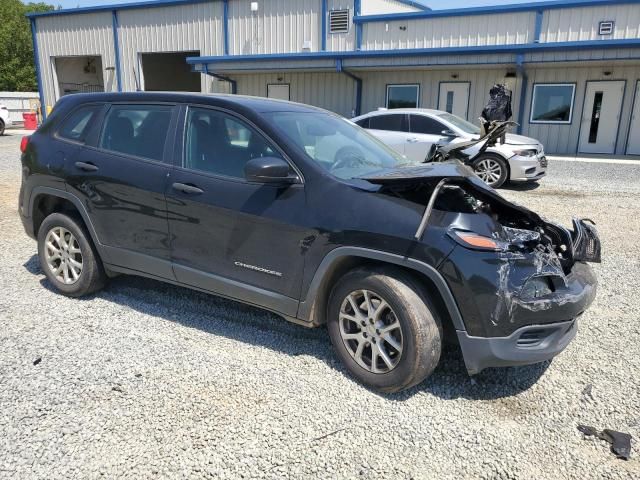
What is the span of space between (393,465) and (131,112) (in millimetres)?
3360

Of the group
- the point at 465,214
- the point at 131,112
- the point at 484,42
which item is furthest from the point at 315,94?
the point at 465,214

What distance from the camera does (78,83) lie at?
32.1 metres

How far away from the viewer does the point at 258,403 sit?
3.07 metres

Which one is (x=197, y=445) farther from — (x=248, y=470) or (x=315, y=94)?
(x=315, y=94)

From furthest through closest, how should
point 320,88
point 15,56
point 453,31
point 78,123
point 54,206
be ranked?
point 15,56 < point 320,88 < point 453,31 < point 54,206 < point 78,123

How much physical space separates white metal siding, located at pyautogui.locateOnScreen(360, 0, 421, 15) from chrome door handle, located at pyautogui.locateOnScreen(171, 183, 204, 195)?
2040 cm

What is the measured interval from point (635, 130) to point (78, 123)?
1763 centimetres

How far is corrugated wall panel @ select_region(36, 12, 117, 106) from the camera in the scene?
87.1 feet

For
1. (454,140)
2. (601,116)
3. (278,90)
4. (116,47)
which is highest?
(116,47)

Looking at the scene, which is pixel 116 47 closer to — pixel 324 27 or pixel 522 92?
pixel 324 27

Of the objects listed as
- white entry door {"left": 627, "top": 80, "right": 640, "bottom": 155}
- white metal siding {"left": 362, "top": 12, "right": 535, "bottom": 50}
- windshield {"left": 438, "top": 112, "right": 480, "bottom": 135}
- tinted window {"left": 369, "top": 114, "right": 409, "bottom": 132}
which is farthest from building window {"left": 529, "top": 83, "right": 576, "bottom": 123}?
tinted window {"left": 369, "top": 114, "right": 409, "bottom": 132}

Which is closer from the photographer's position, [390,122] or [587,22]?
[390,122]

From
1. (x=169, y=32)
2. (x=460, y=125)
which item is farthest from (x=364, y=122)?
(x=169, y=32)

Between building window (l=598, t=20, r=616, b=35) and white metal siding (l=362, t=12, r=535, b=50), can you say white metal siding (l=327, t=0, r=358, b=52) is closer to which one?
white metal siding (l=362, t=12, r=535, b=50)
